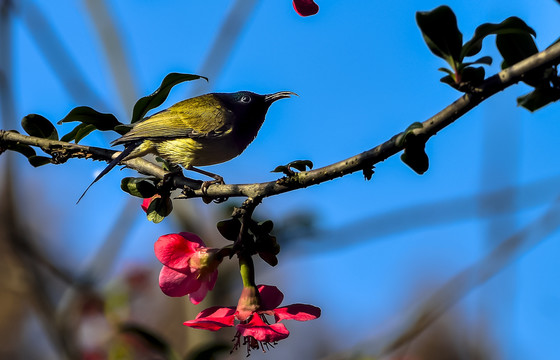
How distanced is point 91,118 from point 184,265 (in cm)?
49

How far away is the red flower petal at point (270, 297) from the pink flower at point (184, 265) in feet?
0.46

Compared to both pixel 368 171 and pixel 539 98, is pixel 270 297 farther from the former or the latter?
pixel 539 98

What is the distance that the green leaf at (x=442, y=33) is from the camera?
112cm

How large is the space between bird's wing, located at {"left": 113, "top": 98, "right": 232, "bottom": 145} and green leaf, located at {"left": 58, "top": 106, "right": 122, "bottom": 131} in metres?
0.80

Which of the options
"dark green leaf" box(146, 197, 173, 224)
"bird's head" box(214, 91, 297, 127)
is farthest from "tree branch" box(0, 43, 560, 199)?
"bird's head" box(214, 91, 297, 127)

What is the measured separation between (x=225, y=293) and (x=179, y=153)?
212 centimetres

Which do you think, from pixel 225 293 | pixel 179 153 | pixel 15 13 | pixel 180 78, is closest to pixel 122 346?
pixel 179 153

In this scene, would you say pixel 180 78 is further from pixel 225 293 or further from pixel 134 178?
pixel 225 293

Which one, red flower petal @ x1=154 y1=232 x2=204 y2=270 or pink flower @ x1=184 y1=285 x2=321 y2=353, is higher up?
red flower petal @ x1=154 y1=232 x2=204 y2=270

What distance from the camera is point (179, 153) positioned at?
2.63 meters

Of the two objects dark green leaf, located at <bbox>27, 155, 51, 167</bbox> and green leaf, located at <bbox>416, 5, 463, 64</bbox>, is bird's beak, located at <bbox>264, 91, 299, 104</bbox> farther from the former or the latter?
green leaf, located at <bbox>416, 5, 463, 64</bbox>

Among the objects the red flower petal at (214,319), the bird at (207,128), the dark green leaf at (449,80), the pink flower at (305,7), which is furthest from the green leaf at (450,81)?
the bird at (207,128)

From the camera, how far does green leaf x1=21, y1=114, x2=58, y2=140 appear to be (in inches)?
64.9

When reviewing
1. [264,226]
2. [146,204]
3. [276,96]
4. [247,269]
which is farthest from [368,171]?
[276,96]
